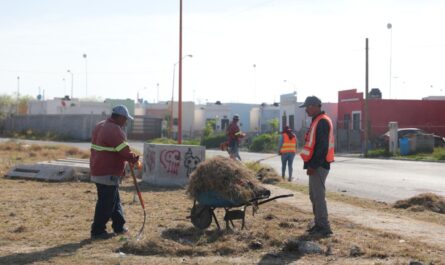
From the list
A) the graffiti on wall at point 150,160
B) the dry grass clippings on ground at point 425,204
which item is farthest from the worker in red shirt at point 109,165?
the graffiti on wall at point 150,160

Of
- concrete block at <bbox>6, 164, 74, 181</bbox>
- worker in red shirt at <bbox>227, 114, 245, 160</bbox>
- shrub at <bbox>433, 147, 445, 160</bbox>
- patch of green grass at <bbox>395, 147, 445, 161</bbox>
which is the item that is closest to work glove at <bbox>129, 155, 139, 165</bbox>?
concrete block at <bbox>6, 164, 74, 181</bbox>

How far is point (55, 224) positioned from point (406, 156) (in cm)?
3277

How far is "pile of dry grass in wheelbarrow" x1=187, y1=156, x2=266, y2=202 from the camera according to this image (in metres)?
9.38

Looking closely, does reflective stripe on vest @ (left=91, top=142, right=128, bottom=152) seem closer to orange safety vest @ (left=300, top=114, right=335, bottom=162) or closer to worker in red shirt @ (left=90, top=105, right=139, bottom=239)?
Result: worker in red shirt @ (left=90, top=105, right=139, bottom=239)

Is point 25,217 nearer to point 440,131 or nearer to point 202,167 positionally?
point 202,167

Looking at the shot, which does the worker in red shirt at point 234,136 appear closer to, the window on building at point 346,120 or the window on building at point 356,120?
the window on building at point 356,120

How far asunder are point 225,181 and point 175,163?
24.3 feet

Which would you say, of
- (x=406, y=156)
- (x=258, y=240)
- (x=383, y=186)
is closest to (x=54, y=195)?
(x=258, y=240)

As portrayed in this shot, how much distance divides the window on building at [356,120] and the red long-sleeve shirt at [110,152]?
154 ft

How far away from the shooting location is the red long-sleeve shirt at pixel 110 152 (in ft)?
30.8

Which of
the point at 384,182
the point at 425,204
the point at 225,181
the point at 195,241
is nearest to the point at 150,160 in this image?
the point at 425,204

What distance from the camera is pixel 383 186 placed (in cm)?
1962

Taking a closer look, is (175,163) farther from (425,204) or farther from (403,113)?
(403,113)

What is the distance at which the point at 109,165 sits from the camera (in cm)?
949
